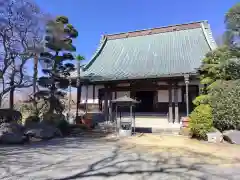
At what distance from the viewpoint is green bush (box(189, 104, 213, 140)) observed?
34.6 ft

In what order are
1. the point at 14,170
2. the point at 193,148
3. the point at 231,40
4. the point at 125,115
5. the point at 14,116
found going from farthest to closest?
the point at 125,115, the point at 14,116, the point at 231,40, the point at 193,148, the point at 14,170

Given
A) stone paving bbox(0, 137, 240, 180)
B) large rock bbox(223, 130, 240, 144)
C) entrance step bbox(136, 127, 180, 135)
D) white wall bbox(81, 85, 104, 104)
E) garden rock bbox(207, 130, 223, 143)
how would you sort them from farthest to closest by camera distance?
white wall bbox(81, 85, 104, 104)
entrance step bbox(136, 127, 180, 135)
garden rock bbox(207, 130, 223, 143)
large rock bbox(223, 130, 240, 144)
stone paving bbox(0, 137, 240, 180)

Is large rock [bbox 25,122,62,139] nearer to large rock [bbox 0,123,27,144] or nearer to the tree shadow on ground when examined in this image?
large rock [bbox 0,123,27,144]

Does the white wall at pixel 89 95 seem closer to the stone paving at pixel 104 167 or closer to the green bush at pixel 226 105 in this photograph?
the green bush at pixel 226 105

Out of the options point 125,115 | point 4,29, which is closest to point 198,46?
point 125,115

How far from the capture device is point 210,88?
38.5 feet

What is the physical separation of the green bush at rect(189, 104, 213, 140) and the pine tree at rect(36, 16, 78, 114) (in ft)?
26.0

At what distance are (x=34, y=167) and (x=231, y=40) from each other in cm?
1080

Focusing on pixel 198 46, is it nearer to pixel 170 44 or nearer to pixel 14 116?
pixel 170 44

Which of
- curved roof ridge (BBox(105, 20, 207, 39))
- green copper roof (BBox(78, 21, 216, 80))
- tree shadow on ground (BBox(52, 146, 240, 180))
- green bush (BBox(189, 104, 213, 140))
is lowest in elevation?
tree shadow on ground (BBox(52, 146, 240, 180))

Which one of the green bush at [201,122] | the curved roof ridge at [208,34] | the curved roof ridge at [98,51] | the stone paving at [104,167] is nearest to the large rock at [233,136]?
the green bush at [201,122]

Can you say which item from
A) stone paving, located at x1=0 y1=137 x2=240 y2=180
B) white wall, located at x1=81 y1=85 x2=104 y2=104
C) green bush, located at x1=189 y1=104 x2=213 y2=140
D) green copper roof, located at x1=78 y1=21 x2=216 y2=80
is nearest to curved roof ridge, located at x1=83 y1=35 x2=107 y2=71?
green copper roof, located at x1=78 y1=21 x2=216 y2=80

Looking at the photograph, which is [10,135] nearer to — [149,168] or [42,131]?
[42,131]

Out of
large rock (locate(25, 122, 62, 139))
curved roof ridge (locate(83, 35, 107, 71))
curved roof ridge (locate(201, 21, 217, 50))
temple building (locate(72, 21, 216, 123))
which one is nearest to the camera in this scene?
large rock (locate(25, 122, 62, 139))
